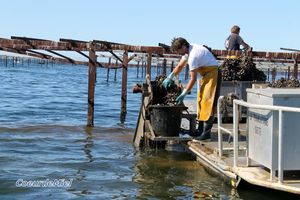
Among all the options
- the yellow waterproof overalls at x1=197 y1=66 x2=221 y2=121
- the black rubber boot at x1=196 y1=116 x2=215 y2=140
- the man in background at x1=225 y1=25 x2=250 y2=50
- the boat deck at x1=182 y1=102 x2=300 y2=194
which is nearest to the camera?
the boat deck at x1=182 y1=102 x2=300 y2=194

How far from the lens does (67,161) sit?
9766 millimetres

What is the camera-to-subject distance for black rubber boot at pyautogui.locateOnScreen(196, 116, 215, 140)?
913 cm

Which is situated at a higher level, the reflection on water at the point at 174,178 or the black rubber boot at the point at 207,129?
the black rubber boot at the point at 207,129

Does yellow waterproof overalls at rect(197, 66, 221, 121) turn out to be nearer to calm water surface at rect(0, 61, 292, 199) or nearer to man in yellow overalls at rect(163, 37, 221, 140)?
man in yellow overalls at rect(163, 37, 221, 140)

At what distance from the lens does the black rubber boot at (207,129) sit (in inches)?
360

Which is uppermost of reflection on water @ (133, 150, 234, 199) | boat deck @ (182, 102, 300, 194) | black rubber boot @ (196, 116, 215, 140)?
black rubber boot @ (196, 116, 215, 140)

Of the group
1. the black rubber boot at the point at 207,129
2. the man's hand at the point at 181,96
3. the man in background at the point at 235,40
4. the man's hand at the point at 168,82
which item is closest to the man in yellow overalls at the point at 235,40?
the man in background at the point at 235,40

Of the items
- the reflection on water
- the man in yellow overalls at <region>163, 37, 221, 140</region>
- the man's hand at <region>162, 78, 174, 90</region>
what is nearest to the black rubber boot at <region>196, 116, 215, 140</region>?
the man in yellow overalls at <region>163, 37, 221, 140</region>

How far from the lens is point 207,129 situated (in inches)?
367

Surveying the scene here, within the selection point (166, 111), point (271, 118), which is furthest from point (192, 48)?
point (271, 118)

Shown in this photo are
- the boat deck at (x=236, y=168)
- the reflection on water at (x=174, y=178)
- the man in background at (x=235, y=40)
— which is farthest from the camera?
the man in background at (x=235, y=40)

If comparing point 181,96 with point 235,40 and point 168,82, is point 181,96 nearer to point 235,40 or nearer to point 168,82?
point 168,82

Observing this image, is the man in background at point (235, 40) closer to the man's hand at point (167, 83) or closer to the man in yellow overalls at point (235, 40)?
the man in yellow overalls at point (235, 40)

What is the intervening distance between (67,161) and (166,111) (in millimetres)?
2051
